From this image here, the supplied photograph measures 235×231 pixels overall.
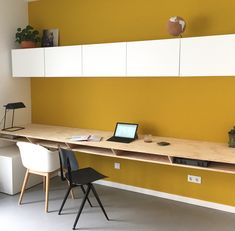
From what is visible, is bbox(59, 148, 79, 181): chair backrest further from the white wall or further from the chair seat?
the white wall

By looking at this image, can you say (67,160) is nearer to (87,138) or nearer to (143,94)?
(87,138)

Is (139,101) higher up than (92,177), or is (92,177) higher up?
(139,101)

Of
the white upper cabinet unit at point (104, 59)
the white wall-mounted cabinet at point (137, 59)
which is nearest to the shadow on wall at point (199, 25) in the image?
the white wall-mounted cabinet at point (137, 59)

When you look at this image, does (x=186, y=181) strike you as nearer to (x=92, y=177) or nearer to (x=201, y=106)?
(x=201, y=106)

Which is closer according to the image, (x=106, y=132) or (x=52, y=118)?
(x=106, y=132)

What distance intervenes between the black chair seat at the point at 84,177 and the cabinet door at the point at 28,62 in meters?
1.47

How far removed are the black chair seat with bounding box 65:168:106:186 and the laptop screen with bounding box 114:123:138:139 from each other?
0.60 meters

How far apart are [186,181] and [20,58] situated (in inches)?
108

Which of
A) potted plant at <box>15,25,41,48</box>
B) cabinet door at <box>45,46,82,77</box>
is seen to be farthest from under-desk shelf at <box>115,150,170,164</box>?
potted plant at <box>15,25,41,48</box>

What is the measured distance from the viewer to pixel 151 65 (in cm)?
308

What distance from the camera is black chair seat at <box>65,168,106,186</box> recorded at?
293 centimetres

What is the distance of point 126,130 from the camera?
3.48 m

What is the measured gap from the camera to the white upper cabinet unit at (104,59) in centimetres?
326

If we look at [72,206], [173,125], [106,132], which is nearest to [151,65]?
[173,125]
